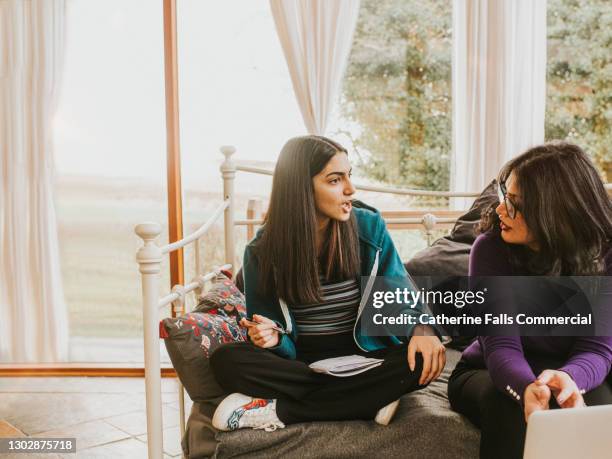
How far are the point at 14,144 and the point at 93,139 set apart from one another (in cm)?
34

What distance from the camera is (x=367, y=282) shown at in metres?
1.60

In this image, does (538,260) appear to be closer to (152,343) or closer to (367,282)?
(367,282)

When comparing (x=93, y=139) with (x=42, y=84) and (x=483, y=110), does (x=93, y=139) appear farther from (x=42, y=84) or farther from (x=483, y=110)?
(x=483, y=110)

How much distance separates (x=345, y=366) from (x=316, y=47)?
5.71ft

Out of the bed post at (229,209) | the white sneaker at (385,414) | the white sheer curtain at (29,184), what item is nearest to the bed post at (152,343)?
the white sneaker at (385,414)

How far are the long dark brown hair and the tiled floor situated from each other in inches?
36.8

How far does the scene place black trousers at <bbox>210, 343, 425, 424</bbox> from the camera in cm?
140

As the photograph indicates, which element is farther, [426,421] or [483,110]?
[483,110]

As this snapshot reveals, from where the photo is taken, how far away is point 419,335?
1.46 metres

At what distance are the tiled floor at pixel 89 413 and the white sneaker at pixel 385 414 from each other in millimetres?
1017

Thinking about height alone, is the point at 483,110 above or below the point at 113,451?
above

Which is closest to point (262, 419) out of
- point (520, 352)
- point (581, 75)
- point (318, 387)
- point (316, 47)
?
point (318, 387)

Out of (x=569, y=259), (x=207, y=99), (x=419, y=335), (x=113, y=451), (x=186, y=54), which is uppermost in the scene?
(x=186, y=54)

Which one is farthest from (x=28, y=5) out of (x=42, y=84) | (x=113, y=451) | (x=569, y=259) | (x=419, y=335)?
(x=569, y=259)
